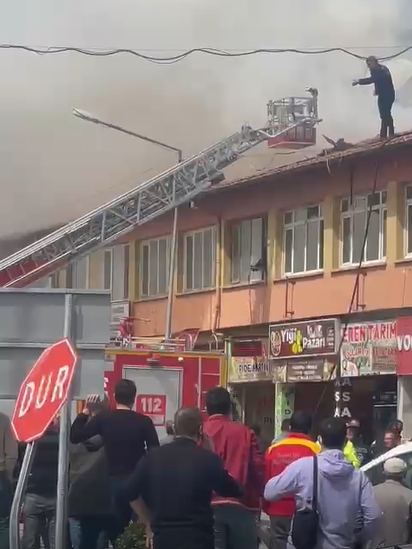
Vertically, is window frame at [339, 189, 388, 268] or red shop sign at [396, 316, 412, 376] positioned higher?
window frame at [339, 189, 388, 268]

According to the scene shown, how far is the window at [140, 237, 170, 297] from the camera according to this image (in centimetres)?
3606

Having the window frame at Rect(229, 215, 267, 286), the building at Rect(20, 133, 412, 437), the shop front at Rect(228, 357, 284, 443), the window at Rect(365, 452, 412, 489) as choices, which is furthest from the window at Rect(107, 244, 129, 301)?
the window at Rect(365, 452, 412, 489)

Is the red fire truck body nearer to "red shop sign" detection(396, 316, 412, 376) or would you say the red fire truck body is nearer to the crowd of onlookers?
"red shop sign" detection(396, 316, 412, 376)

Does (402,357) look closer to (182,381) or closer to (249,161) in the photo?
(182,381)


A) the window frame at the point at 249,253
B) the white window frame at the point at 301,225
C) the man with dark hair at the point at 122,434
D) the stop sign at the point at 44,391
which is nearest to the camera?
the stop sign at the point at 44,391

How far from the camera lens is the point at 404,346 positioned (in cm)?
2630

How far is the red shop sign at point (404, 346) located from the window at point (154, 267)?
10.4 metres

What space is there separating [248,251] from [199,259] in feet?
7.93

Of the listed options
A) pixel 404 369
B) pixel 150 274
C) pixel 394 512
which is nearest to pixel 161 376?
pixel 404 369

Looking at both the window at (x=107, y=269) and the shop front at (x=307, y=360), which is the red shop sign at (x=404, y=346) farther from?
the window at (x=107, y=269)

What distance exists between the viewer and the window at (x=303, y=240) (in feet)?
98.1

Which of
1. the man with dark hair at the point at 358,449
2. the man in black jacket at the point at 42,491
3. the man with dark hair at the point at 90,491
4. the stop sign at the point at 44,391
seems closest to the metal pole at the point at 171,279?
the man with dark hair at the point at 358,449

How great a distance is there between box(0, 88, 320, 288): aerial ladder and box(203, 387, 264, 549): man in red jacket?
18683mm

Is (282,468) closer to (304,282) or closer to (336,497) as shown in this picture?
(336,497)
